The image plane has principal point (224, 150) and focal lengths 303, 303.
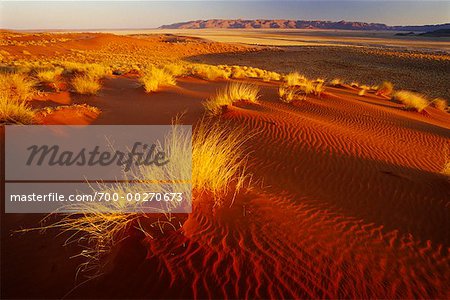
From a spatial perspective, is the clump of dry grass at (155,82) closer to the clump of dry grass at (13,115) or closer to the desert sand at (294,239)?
the desert sand at (294,239)

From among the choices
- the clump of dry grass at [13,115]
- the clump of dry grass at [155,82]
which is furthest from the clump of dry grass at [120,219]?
the clump of dry grass at [155,82]

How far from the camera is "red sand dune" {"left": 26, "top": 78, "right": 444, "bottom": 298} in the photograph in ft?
9.46

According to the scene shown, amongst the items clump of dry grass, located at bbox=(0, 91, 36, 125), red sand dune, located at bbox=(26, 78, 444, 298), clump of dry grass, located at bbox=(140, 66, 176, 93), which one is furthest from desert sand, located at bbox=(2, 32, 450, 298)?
clump of dry grass, located at bbox=(140, 66, 176, 93)

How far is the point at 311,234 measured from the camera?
3727mm

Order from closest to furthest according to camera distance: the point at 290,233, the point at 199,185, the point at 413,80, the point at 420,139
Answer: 1. the point at 290,233
2. the point at 199,185
3. the point at 420,139
4. the point at 413,80

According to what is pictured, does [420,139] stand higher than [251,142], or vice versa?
[420,139]

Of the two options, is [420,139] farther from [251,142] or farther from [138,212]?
[138,212]

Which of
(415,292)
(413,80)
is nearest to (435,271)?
(415,292)

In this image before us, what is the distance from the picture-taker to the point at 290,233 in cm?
364

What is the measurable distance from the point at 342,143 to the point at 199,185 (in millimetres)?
4449

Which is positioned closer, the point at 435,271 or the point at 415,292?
the point at 415,292

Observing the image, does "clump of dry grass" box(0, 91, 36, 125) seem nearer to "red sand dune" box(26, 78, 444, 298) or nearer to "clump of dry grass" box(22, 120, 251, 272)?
"clump of dry grass" box(22, 120, 251, 272)

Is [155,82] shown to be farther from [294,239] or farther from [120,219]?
[294,239]

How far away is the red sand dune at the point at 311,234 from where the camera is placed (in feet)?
9.46
